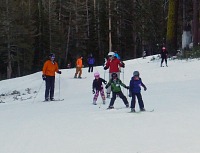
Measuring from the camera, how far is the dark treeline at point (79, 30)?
59562 millimetres

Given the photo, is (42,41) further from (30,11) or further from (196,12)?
(196,12)

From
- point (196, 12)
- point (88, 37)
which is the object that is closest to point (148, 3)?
point (88, 37)

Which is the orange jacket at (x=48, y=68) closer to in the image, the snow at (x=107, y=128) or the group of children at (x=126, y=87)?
the snow at (x=107, y=128)

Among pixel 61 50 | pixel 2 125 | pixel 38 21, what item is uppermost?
pixel 38 21

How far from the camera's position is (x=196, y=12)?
32.2 metres

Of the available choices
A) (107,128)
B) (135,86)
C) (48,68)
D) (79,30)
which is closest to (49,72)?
(48,68)

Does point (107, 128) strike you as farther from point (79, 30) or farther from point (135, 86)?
point (79, 30)

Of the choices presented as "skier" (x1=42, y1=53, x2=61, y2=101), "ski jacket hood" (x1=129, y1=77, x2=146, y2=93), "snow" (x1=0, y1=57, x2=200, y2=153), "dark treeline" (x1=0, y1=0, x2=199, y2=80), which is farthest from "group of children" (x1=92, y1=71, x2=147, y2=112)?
"dark treeline" (x1=0, y1=0, x2=199, y2=80)

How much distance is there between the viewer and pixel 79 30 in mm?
65250

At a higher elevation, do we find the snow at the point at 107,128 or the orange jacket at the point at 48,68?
the orange jacket at the point at 48,68

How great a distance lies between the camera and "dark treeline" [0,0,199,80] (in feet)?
195

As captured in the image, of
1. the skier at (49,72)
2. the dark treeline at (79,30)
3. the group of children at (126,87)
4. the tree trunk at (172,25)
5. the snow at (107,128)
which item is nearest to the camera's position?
the snow at (107,128)

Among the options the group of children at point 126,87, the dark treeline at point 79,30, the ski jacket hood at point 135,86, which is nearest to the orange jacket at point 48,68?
the group of children at point 126,87

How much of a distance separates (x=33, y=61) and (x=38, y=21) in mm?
6582
